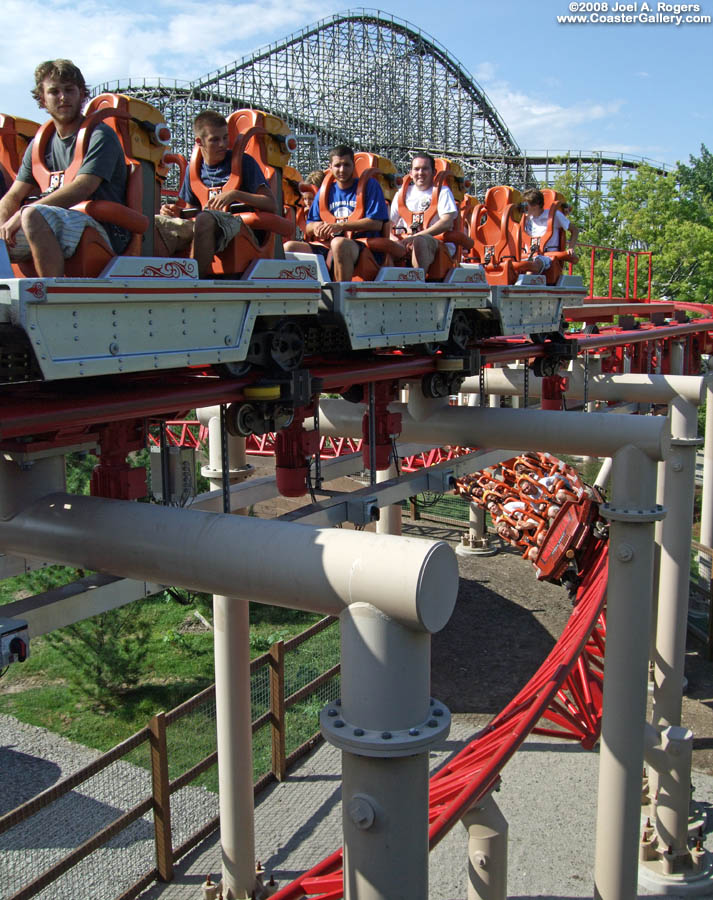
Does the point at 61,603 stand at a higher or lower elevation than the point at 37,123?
lower

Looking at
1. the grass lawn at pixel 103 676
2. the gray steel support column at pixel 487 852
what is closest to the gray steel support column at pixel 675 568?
the gray steel support column at pixel 487 852

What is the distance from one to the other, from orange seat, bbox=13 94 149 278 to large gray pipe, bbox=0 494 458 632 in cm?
72

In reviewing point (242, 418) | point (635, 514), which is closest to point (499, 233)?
point (635, 514)

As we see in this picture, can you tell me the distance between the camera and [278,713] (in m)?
7.34

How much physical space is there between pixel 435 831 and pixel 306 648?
4.63m

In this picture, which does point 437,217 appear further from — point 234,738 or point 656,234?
point 656,234

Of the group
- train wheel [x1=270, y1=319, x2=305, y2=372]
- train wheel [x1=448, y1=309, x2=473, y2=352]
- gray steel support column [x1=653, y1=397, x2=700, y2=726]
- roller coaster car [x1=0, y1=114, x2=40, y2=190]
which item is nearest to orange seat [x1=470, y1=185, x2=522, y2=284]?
train wheel [x1=448, y1=309, x2=473, y2=352]

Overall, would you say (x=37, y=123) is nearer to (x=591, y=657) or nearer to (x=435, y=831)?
(x=435, y=831)

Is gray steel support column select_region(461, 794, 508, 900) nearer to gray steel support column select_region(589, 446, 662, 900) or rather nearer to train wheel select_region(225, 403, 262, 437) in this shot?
gray steel support column select_region(589, 446, 662, 900)

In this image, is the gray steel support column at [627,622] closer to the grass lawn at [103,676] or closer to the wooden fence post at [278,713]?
the wooden fence post at [278,713]

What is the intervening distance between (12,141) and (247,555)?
248 cm

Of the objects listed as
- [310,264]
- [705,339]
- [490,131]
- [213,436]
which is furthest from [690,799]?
[490,131]

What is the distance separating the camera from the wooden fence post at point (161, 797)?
19.4 ft

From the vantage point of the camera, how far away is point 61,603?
2.86m
